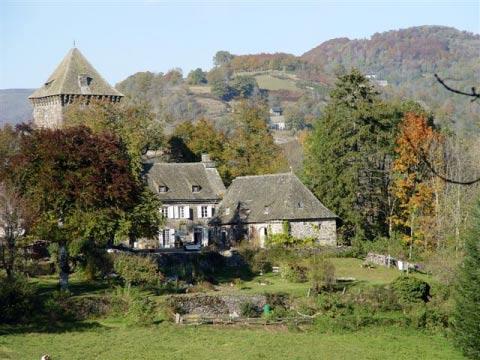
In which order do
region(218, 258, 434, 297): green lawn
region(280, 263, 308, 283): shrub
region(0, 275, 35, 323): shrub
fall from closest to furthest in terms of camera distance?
region(0, 275, 35, 323): shrub < region(218, 258, 434, 297): green lawn < region(280, 263, 308, 283): shrub

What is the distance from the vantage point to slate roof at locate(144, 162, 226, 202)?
7062 centimetres

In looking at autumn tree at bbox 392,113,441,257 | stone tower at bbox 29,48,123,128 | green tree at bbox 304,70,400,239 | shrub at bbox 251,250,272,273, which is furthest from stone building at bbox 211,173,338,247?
stone tower at bbox 29,48,123,128

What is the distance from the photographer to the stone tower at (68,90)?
84062mm

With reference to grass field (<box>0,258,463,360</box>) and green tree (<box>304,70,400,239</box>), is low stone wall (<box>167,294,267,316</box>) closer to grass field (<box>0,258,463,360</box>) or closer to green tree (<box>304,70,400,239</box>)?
grass field (<box>0,258,463,360</box>)

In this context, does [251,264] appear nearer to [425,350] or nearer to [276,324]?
[276,324]

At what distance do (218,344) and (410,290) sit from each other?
41.3 ft

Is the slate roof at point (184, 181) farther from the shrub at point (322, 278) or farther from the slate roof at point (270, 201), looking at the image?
the shrub at point (322, 278)

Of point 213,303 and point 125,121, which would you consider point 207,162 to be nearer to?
point 125,121

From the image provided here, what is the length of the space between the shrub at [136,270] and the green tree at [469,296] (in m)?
16.0

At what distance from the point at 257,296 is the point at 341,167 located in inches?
954

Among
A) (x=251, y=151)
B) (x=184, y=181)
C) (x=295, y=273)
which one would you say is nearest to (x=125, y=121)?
(x=184, y=181)

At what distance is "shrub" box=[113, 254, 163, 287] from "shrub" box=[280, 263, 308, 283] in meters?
7.02

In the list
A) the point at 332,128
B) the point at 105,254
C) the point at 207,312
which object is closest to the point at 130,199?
the point at 105,254

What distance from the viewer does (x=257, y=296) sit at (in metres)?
43.2
